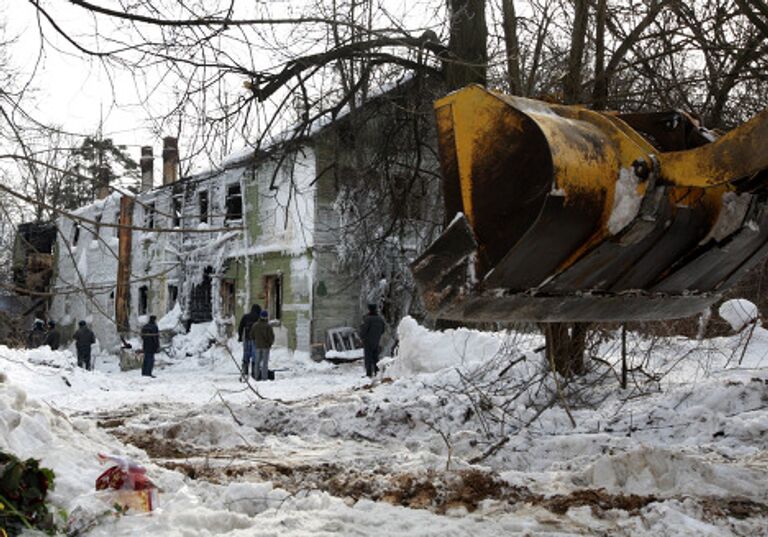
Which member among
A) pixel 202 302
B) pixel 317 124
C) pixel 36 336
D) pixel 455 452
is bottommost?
pixel 36 336

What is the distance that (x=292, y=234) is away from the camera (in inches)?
845

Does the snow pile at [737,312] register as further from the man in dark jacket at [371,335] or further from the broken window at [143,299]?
the broken window at [143,299]

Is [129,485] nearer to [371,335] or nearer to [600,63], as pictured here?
[600,63]

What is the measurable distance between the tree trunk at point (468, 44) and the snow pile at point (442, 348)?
3.26 metres

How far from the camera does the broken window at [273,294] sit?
22.4 metres

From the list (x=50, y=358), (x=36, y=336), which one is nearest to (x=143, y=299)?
(x=36, y=336)

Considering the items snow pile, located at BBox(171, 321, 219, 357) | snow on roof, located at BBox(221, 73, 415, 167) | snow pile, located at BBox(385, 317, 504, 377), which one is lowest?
snow pile, located at BBox(171, 321, 219, 357)

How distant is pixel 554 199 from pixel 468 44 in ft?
20.5

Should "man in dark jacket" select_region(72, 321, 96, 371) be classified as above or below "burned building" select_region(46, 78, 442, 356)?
below

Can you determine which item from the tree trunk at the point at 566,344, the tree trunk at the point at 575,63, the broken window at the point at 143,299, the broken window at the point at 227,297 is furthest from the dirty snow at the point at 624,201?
the broken window at the point at 143,299

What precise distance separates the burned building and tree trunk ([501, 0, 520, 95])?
3.74ft

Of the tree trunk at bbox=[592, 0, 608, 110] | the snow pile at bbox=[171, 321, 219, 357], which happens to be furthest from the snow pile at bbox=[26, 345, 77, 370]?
the tree trunk at bbox=[592, 0, 608, 110]

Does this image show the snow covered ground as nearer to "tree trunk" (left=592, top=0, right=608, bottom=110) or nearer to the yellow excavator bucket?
the yellow excavator bucket

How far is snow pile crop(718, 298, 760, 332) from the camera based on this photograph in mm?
10609
